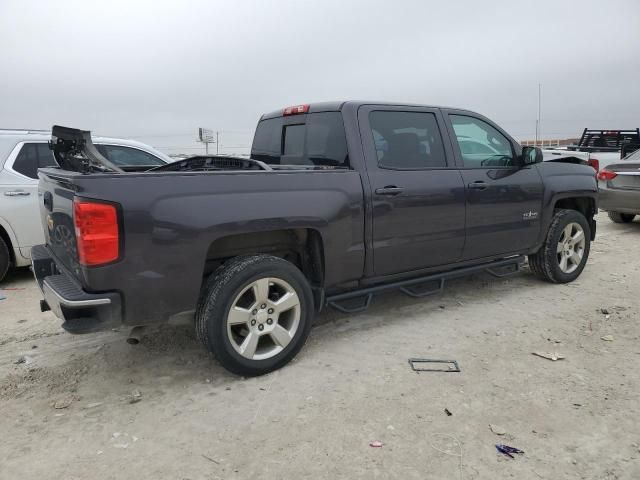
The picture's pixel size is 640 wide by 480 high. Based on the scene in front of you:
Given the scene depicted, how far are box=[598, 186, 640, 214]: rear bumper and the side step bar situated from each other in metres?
4.54

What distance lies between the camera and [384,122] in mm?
4035

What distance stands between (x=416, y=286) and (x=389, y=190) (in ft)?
3.48

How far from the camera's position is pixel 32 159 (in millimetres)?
5777

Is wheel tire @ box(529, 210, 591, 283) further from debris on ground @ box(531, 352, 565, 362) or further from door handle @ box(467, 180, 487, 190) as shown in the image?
debris on ground @ box(531, 352, 565, 362)

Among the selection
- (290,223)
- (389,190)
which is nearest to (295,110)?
(389,190)

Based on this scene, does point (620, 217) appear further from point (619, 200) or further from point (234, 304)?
point (234, 304)

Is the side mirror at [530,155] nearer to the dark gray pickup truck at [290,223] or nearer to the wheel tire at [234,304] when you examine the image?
the dark gray pickup truck at [290,223]

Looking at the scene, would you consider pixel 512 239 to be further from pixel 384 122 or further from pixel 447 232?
pixel 384 122

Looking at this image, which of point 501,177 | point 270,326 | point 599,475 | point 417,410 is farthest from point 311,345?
point 501,177

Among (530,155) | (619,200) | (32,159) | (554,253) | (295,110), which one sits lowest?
(554,253)

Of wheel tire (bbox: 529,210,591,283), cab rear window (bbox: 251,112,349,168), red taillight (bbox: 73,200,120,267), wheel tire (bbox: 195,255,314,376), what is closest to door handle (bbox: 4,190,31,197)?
cab rear window (bbox: 251,112,349,168)

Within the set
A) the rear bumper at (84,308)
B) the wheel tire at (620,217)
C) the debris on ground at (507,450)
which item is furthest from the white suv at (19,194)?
the wheel tire at (620,217)

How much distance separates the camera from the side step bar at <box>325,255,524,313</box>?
3.87 m

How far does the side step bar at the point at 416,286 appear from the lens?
387 centimetres
